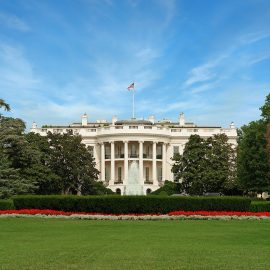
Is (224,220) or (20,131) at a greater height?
(20,131)

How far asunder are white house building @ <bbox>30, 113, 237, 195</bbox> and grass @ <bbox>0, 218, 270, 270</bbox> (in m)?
53.6

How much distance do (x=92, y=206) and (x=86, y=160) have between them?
99.0 feet

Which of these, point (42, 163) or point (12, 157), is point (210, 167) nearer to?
A: point (42, 163)

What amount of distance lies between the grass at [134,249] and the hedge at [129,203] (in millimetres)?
9030

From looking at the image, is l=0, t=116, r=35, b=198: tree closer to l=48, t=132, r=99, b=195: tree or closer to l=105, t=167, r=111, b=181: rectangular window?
l=48, t=132, r=99, b=195: tree

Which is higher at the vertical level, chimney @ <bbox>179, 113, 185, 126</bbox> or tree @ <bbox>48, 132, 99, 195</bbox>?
chimney @ <bbox>179, 113, 185, 126</bbox>

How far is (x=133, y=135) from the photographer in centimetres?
7262

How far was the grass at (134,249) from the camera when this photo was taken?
34.2ft

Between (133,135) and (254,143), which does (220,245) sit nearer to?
(254,143)

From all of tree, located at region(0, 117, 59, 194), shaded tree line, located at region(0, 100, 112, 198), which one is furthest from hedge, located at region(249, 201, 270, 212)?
tree, located at region(0, 117, 59, 194)

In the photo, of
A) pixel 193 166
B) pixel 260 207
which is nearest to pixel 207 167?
pixel 193 166

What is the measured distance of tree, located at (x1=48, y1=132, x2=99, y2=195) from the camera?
184 feet

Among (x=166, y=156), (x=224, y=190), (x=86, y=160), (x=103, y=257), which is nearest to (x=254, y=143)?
(x=224, y=190)

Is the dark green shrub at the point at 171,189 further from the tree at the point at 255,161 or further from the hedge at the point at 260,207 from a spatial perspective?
the hedge at the point at 260,207
